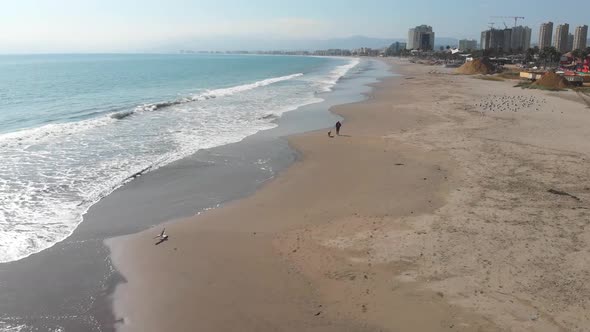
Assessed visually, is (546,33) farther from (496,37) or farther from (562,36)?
(496,37)

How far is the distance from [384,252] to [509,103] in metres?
28.0

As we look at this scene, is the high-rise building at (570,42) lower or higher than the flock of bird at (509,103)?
higher

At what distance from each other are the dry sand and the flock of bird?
42.0 ft

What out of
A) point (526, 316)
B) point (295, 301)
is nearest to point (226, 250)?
point (295, 301)

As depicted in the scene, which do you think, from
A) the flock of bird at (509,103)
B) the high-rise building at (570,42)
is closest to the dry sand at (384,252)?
the flock of bird at (509,103)

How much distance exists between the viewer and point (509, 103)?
108 ft

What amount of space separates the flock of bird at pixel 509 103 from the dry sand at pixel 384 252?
42.0 feet

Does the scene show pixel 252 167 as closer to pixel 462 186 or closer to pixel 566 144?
pixel 462 186

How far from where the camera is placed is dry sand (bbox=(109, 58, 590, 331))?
7.34 metres

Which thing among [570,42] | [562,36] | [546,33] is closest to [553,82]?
[562,36]

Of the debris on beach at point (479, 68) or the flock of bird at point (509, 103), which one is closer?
the flock of bird at point (509, 103)

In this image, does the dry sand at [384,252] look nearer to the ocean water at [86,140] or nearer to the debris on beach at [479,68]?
the ocean water at [86,140]

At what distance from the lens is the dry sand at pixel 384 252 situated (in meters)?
7.34

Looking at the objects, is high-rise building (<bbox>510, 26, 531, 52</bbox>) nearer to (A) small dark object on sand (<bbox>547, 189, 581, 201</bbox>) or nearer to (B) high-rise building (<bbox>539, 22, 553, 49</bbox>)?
(B) high-rise building (<bbox>539, 22, 553, 49</bbox>)
